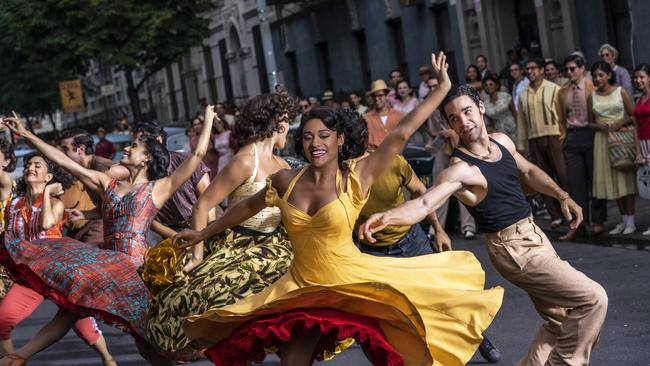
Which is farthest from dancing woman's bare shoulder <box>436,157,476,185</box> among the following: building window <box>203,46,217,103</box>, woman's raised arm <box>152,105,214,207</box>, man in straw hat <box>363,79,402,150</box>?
building window <box>203,46,217,103</box>

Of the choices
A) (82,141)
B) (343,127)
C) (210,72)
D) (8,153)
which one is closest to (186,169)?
(343,127)

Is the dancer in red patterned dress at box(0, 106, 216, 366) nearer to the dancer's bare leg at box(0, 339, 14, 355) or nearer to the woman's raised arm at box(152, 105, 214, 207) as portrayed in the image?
the woman's raised arm at box(152, 105, 214, 207)

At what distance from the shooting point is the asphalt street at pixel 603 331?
8414 millimetres

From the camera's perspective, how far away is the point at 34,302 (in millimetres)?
9094

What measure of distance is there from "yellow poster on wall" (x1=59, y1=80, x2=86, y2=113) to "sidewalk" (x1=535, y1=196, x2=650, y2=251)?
34.6 meters

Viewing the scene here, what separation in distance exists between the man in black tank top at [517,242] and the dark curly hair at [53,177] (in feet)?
13.9

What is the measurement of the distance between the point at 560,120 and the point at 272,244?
323 inches

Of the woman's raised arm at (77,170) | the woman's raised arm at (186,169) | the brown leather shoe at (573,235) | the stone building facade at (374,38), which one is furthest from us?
the stone building facade at (374,38)

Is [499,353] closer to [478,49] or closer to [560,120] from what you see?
[560,120]

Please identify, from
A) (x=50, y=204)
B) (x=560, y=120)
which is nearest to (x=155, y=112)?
(x=560, y=120)

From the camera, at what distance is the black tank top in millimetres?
6656

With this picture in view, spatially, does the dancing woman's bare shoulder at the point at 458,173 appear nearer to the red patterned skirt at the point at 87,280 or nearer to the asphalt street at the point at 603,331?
the asphalt street at the point at 603,331

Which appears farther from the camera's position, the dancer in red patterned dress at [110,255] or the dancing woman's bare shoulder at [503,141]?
the dancer in red patterned dress at [110,255]

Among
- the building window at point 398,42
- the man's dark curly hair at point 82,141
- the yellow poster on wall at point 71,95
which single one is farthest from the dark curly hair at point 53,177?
the yellow poster on wall at point 71,95
